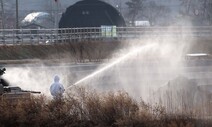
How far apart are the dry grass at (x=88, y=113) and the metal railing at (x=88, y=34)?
31596 millimetres

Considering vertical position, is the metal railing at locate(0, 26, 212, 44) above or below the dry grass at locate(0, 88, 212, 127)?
above

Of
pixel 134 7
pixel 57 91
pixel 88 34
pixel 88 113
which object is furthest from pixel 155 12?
pixel 88 113

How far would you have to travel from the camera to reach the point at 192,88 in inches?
834

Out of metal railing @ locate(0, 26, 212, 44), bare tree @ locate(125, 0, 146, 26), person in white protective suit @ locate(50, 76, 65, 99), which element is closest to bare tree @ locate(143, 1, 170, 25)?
bare tree @ locate(125, 0, 146, 26)

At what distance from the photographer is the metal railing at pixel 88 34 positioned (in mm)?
48987

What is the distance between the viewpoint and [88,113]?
51.4ft

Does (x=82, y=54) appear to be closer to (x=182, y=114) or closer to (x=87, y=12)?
(x=87, y=12)

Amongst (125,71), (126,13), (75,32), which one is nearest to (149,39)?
(75,32)

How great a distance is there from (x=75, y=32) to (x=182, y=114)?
124 feet

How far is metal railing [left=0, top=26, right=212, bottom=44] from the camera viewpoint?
161ft

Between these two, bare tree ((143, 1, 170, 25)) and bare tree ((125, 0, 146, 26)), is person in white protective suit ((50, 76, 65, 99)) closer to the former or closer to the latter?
bare tree ((143, 1, 170, 25))

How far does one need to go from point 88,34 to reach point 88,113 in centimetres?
3653

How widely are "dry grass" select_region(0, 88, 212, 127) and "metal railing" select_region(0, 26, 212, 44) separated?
3160cm

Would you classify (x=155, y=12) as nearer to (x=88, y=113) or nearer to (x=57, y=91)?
(x=57, y=91)
